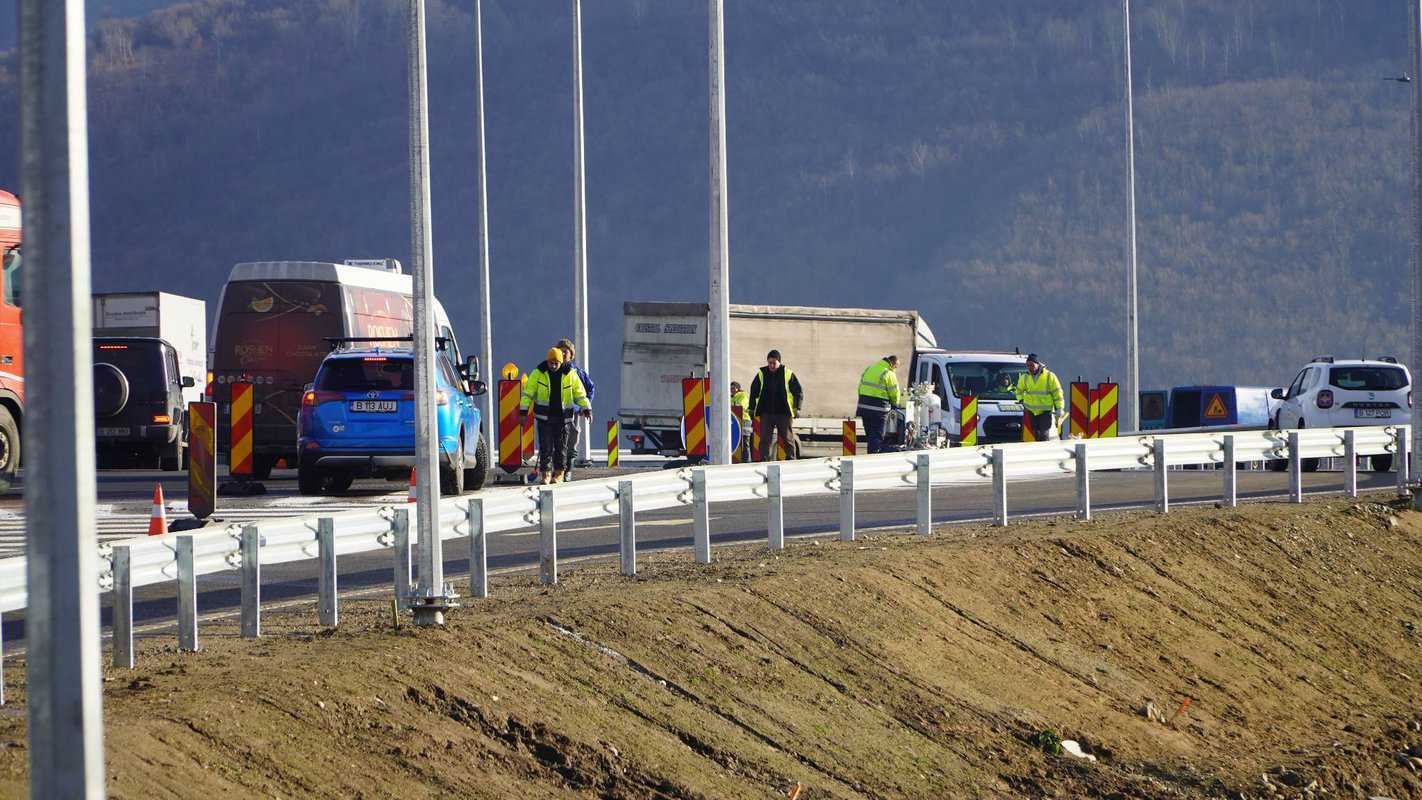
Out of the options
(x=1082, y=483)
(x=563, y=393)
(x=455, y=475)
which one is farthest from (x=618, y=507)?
(x=563, y=393)

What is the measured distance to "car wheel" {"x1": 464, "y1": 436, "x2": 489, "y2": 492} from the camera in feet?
74.7

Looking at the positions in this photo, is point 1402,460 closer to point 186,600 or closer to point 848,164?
point 186,600

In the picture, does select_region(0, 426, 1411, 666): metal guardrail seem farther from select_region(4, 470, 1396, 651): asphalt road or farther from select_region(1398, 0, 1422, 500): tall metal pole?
select_region(1398, 0, 1422, 500): tall metal pole

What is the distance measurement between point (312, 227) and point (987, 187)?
52487mm

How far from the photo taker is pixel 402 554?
11.9 m

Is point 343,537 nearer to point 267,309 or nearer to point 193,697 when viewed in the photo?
point 193,697

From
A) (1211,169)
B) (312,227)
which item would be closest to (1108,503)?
(1211,169)

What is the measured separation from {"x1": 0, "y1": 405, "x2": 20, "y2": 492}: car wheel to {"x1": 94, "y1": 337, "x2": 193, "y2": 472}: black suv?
6.33 metres

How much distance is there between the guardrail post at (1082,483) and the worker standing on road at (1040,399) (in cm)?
725

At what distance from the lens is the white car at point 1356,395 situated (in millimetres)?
29000

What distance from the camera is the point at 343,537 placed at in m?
11.7

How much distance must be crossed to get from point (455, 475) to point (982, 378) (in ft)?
43.0

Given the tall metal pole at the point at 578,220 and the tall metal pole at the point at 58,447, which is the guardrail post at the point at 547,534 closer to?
the tall metal pole at the point at 58,447

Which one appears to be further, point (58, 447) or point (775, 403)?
point (775, 403)
